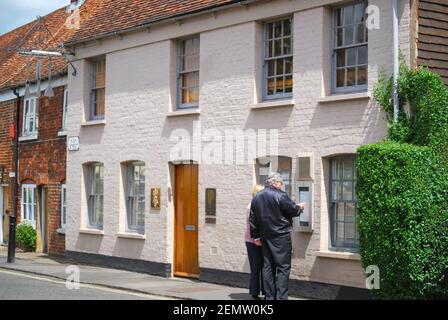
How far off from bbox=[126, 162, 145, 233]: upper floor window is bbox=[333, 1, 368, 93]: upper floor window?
6198 mm

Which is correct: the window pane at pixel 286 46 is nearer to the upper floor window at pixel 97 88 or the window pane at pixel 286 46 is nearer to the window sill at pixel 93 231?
the upper floor window at pixel 97 88

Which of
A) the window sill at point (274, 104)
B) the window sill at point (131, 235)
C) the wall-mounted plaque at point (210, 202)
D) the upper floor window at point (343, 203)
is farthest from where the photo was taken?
the window sill at point (131, 235)

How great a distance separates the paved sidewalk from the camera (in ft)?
46.4

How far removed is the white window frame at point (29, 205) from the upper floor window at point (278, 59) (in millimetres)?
11243

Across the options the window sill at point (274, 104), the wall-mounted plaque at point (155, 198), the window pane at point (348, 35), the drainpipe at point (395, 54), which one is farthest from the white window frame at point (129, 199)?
the drainpipe at point (395, 54)

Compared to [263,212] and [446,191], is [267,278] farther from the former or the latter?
[446,191]

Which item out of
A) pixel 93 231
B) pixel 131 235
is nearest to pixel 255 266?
pixel 131 235

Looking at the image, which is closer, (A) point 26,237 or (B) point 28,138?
(A) point 26,237

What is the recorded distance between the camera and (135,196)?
18688mm

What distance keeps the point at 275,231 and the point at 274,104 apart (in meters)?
3.21

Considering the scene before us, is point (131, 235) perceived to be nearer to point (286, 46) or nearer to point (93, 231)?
point (93, 231)

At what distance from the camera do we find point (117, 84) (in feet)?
62.7

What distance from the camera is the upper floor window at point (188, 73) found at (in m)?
17.1
